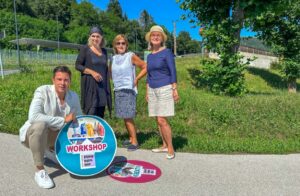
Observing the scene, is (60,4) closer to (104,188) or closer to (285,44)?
(285,44)

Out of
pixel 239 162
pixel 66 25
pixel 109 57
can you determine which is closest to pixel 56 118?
pixel 109 57

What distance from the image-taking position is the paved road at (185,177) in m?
3.69

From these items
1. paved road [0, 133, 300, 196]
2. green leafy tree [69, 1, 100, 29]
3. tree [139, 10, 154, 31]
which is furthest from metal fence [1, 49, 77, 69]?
tree [139, 10, 154, 31]

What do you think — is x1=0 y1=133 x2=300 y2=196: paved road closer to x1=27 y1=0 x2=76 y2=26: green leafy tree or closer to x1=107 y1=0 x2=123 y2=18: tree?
x1=27 y1=0 x2=76 y2=26: green leafy tree

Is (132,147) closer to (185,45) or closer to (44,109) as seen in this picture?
(44,109)

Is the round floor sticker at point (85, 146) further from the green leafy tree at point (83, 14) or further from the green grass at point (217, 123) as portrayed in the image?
the green leafy tree at point (83, 14)

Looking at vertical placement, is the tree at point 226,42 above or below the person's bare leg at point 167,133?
above

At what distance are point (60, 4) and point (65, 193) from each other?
121966 mm

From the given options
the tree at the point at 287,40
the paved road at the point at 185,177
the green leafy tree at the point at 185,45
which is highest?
the green leafy tree at the point at 185,45

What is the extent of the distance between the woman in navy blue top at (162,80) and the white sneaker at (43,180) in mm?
1866

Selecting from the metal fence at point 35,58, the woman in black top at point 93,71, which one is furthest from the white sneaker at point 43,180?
the metal fence at point 35,58

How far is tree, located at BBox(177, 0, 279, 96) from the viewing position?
10772mm

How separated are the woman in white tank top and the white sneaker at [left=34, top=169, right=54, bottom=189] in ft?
5.78

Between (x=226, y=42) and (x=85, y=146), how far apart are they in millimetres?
8071
